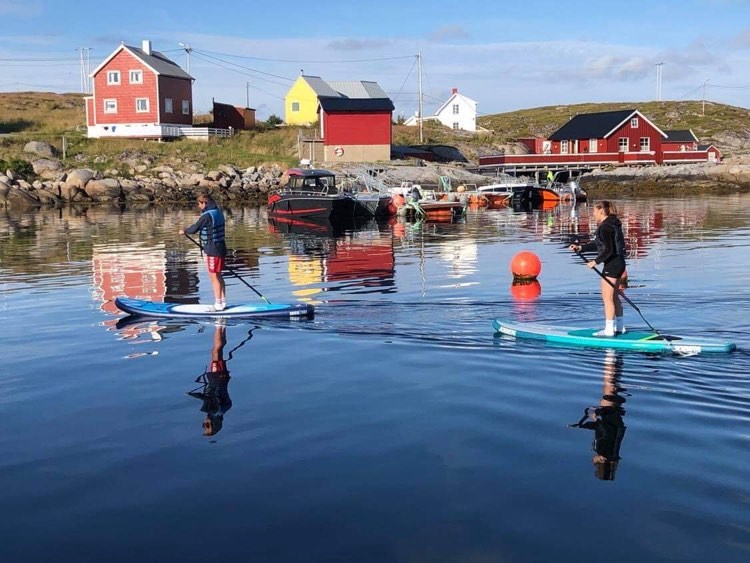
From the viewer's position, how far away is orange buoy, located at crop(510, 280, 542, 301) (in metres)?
17.8

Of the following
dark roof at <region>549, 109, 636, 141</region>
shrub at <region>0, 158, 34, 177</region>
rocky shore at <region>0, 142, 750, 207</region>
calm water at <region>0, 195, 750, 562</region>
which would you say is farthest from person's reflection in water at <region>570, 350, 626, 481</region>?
dark roof at <region>549, 109, 636, 141</region>

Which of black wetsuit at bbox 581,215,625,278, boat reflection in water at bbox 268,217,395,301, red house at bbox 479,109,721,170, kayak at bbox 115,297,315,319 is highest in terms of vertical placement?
red house at bbox 479,109,721,170

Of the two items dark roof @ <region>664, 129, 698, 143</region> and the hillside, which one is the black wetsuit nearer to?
the hillside

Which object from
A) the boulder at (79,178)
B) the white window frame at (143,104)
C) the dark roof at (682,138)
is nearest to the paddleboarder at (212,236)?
the boulder at (79,178)

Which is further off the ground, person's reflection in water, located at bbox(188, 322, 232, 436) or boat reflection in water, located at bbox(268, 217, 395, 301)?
boat reflection in water, located at bbox(268, 217, 395, 301)

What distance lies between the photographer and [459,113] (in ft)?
383

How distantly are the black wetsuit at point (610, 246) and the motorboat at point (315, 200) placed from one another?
1169 inches

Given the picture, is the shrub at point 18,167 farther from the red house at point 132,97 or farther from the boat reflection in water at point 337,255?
the boat reflection in water at point 337,255

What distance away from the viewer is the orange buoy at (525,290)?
58.3ft

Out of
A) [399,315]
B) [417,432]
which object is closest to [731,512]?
[417,432]

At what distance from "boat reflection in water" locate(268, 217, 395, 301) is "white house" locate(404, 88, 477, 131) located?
248ft

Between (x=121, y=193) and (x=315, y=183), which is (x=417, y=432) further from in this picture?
(x=121, y=193)

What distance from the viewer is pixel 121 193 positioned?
62.1 meters

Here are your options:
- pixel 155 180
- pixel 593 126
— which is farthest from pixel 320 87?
pixel 155 180
